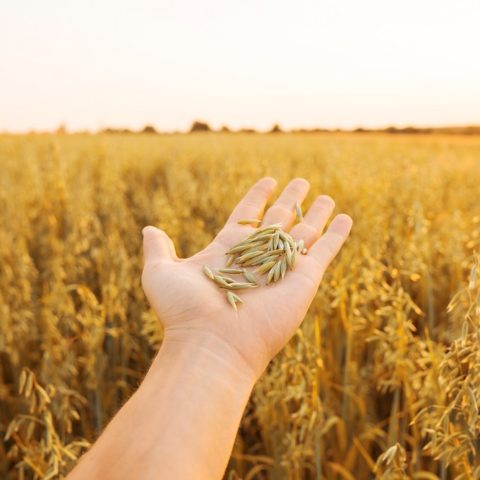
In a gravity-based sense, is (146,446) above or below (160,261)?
below

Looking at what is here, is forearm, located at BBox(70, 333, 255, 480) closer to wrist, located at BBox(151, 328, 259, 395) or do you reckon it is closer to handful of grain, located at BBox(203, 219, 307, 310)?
wrist, located at BBox(151, 328, 259, 395)

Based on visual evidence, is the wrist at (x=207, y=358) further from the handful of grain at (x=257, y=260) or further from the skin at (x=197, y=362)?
the handful of grain at (x=257, y=260)

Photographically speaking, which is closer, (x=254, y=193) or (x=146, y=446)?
(x=146, y=446)

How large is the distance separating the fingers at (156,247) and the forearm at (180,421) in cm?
36

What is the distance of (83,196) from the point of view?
3.35 metres

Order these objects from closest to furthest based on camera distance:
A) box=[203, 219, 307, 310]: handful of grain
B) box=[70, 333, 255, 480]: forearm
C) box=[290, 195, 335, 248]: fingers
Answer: box=[70, 333, 255, 480]: forearm → box=[203, 219, 307, 310]: handful of grain → box=[290, 195, 335, 248]: fingers

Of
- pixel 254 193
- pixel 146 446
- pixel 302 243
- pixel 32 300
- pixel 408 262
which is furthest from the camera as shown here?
pixel 32 300

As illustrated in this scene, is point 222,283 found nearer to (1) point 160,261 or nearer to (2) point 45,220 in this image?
(1) point 160,261

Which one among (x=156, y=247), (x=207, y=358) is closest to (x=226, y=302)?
(x=207, y=358)

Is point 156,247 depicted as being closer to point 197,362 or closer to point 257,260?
point 257,260

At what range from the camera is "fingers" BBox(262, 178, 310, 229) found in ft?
6.01

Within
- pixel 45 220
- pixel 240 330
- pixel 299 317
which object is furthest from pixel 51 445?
pixel 45 220

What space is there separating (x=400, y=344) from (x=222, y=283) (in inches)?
17.0

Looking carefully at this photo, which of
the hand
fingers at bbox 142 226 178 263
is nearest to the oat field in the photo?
the hand
